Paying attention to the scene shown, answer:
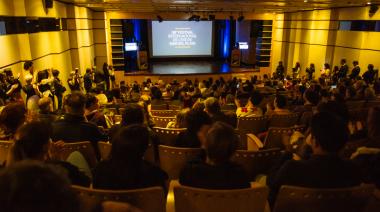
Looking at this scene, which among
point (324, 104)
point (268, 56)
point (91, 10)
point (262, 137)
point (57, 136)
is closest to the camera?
point (57, 136)

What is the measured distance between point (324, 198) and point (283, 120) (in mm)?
2597

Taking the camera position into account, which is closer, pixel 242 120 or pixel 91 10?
pixel 242 120

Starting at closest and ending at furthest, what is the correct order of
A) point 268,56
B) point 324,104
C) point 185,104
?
point 324,104 → point 185,104 → point 268,56

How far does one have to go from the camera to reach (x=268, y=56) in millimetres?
17203

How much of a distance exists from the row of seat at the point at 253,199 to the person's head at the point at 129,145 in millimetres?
351

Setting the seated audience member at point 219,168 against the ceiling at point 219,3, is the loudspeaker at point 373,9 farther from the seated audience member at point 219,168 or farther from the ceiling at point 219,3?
the seated audience member at point 219,168

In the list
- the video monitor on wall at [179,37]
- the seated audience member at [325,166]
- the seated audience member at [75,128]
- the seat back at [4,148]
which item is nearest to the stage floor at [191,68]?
the video monitor on wall at [179,37]

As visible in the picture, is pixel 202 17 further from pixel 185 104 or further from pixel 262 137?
pixel 262 137

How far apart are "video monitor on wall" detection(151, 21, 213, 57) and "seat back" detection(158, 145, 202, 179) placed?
1620 centimetres

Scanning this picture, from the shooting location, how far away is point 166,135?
133 inches

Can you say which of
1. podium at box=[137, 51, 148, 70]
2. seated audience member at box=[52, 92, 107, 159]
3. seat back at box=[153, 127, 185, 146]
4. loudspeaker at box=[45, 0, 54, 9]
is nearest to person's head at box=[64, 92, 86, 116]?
seated audience member at box=[52, 92, 107, 159]

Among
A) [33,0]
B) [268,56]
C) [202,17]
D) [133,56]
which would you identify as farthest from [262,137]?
[133,56]

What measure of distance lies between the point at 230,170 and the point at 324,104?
1.73 m

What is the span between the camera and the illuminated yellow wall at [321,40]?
36.1ft
